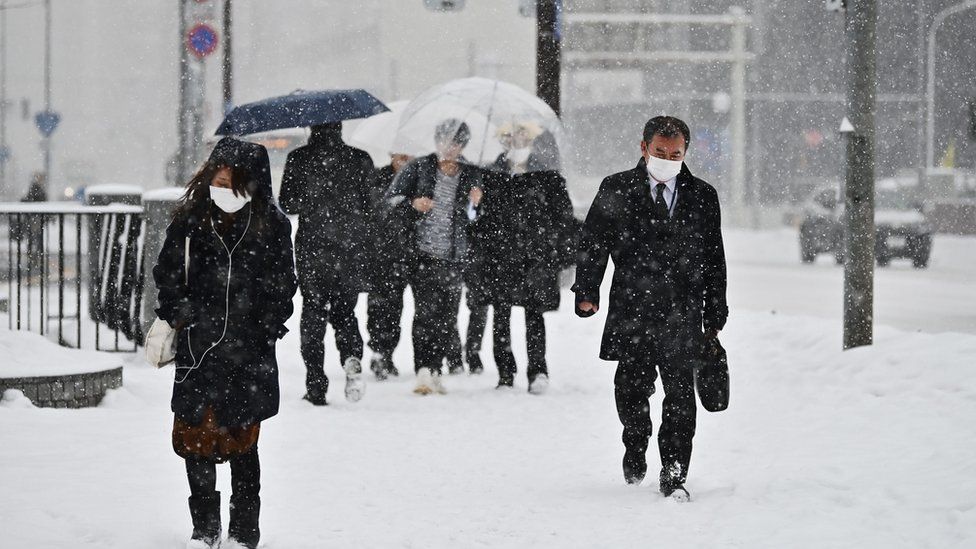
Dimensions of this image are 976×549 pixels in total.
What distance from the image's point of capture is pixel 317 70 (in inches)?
2657

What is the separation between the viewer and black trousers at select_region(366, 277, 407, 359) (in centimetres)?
994

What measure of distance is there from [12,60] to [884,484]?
10562 centimetres

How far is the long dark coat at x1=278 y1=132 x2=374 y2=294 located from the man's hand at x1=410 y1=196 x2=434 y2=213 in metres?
0.45

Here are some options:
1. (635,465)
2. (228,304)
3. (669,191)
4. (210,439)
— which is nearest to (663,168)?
(669,191)

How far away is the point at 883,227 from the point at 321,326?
18.3 m

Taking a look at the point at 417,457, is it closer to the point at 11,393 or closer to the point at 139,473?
the point at 139,473

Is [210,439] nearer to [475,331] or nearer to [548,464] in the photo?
[548,464]

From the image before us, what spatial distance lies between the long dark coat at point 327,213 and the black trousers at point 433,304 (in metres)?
0.54

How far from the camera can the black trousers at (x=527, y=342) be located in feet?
30.2

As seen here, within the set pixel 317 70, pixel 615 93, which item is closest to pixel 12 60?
pixel 317 70

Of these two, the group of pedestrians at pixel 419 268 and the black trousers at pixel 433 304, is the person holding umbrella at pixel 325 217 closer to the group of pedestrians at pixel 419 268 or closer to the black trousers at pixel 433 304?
the group of pedestrians at pixel 419 268

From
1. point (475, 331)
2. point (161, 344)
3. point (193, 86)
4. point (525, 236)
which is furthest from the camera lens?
point (193, 86)

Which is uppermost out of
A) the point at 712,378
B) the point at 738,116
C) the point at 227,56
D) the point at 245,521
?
the point at 738,116

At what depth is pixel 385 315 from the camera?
32.6ft
